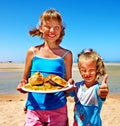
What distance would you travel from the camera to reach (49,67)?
3.25 meters

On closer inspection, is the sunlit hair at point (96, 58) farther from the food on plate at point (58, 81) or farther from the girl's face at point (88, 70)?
the food on plate at point (58, 81)

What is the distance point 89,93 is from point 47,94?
0.42 metres

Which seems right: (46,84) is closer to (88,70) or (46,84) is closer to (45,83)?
(45,83)

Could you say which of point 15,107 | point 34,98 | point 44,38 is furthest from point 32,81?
point 15,107

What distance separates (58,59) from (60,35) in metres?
0.29

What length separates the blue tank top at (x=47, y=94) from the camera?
3.20 meters

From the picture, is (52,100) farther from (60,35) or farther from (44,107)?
(60,35)

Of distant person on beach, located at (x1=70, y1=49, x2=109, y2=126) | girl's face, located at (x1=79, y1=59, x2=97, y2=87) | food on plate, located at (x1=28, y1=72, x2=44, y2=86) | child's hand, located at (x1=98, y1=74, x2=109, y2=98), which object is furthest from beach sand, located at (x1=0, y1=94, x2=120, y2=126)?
food on plate, located at (x1=28, y1=72, x2=44, y2=86)

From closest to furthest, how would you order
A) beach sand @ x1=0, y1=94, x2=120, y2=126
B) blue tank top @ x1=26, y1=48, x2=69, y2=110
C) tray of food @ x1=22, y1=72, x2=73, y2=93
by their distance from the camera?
tray of food @ x1=22, y1=72, x2=73, y2=93, blue tank top @ x1=26, y1=48, x2=69, y2=110, beach sand @ x1=0, y1=94, x2=120, y2=126

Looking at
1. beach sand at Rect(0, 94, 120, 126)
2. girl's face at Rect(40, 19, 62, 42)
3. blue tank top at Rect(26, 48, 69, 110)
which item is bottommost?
beach sand at Rect(0, 94, 120, 126)

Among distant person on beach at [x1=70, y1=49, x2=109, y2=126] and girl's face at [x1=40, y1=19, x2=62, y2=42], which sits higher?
girl's face at [x1=40, y1=19, x2=62, y2=42]

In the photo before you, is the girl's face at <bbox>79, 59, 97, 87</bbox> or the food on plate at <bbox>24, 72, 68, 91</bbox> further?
the girl's face at <bbox>79, 59, 97, 87</bbox>

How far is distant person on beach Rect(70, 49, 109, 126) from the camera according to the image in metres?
3.22

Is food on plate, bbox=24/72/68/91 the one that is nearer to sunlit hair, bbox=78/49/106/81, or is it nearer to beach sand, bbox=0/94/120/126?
sunlit hair, bbox=78/49/106/81
